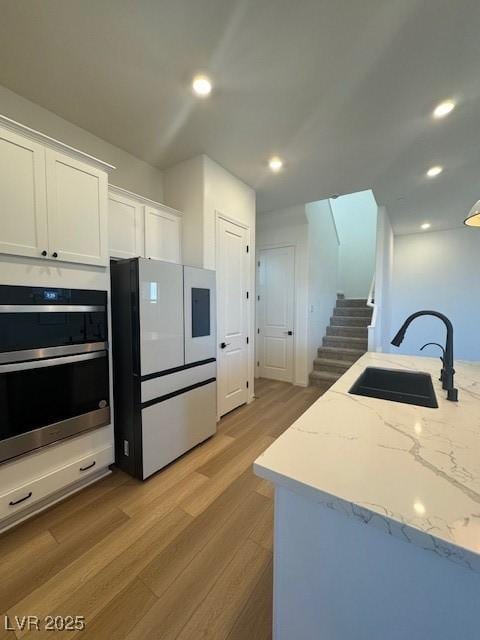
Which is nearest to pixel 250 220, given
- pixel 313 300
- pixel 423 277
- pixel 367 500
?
pixel 313 300

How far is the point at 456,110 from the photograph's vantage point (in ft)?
6.80

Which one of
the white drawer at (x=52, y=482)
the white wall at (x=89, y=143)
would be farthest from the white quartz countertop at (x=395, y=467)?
the white wall at (x=89, y=143)

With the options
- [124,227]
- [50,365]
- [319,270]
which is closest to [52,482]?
[50,365]

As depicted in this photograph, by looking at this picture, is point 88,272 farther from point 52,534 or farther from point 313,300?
point 313,300

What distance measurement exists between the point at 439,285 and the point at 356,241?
6.46 feet

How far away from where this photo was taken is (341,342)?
4770 mm

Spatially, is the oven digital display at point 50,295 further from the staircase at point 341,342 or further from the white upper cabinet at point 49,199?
the staircase at point 341,342

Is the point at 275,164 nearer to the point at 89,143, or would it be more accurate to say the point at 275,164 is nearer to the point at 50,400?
the point at 89,143

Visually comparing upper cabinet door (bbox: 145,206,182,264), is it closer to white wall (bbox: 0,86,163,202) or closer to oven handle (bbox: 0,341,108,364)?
white wall (bbox: 0,86,163,202)

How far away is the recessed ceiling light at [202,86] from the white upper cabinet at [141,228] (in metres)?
0.96

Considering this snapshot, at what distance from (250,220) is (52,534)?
11.1 feet

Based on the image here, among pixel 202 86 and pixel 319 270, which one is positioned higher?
pixel 202 86

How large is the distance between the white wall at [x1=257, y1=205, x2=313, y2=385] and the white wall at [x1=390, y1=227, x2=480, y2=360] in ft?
8.59

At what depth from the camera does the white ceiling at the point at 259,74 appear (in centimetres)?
139
